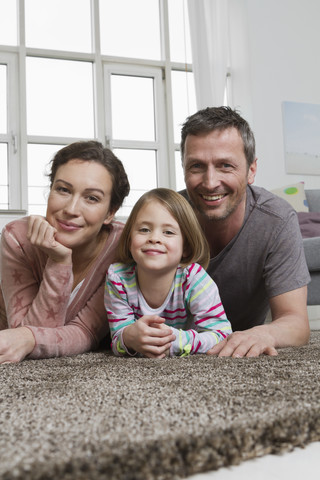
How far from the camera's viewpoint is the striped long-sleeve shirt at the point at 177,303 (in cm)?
126

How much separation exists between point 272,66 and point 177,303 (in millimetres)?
3694

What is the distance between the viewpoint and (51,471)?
0.38m

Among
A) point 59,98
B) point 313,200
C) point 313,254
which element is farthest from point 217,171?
point 59,98

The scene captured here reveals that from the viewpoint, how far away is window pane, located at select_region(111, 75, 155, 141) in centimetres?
443

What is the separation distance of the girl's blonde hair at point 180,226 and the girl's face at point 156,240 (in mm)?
16

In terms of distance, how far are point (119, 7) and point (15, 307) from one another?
403cm

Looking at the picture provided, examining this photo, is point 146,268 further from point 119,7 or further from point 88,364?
point 119,7

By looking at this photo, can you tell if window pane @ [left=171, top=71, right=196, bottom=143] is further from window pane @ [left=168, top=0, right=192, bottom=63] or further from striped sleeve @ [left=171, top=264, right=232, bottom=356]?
striped sleeve @ [left=171, top=264, right=232, bottom=356]

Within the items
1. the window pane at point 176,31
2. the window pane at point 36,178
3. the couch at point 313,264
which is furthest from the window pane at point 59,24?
the couch at point 313,264

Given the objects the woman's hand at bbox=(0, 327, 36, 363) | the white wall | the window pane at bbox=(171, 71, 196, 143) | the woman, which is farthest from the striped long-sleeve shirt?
the window pane at bbox=(171, 71, 196, 143)

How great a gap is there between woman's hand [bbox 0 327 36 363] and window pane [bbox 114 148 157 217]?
324cm

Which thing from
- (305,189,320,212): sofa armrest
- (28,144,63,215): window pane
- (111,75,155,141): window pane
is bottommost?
(305,189,320,212): sofa armrest

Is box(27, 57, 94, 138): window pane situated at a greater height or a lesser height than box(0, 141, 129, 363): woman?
greater

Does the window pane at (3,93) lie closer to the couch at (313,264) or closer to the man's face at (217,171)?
the couch at (313,264)
